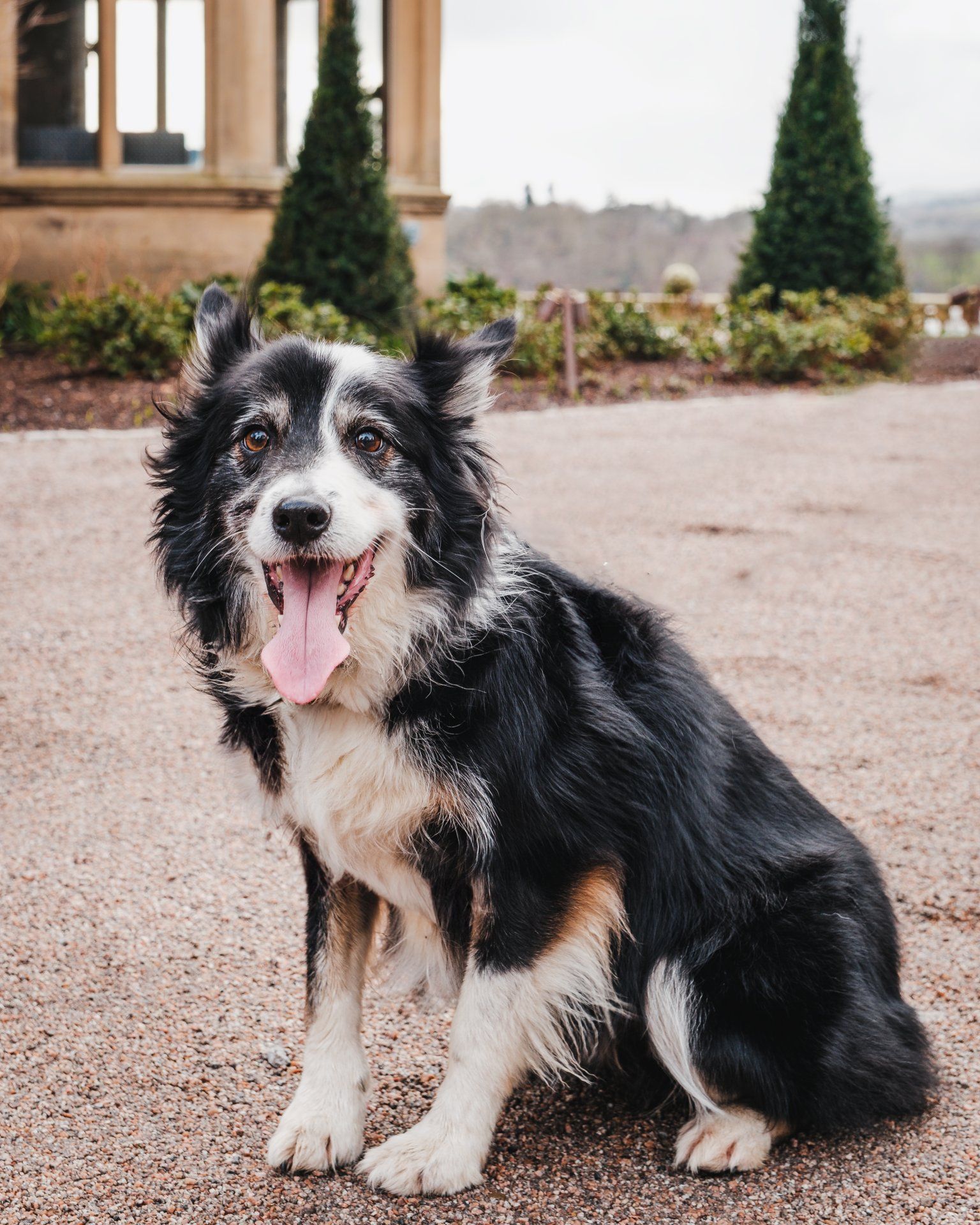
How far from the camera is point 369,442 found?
2.72 meters

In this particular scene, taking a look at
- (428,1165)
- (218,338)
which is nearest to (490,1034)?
(428,1165)

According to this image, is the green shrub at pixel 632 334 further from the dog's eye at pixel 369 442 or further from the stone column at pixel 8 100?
the dog's eye at pixel 369 442

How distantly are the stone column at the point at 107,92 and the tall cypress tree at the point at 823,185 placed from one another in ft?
25.9

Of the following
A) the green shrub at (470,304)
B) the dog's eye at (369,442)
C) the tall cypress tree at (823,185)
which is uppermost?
the tall cypress tree at (823,185)

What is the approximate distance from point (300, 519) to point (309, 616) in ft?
0.77

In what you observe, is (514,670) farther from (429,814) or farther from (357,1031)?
(357,1031)

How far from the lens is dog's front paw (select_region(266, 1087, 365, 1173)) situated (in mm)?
2680

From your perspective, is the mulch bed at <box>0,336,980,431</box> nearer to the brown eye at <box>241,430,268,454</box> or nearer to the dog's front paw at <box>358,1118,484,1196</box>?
the brown eye at <box>241,430,268,454</box>

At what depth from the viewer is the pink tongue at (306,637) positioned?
253 centimetres

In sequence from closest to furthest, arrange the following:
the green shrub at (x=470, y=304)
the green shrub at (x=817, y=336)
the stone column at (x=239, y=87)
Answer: the green shrub at (x=470, y=304) → the green shrub at (x=817, y=336) → the stone column at (x=239, y=87)

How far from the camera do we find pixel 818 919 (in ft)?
8.86

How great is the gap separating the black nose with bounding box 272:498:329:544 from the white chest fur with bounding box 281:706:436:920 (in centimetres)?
41

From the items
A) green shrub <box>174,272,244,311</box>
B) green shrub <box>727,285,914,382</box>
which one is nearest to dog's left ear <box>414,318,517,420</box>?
green shrub <box>174,272,244,311</box>

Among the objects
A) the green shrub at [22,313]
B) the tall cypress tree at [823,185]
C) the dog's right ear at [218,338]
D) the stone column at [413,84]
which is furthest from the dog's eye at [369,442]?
the tall cypress tree at [823,185]
